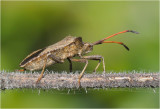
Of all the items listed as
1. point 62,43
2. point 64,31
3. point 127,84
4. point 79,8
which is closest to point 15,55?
point 62,43

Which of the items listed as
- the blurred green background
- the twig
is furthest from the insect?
the twig

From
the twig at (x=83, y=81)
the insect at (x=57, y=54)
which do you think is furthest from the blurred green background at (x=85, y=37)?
the twig at (x=83, y=81)

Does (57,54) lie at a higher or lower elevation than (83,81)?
higher

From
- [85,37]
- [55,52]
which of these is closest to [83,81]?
[55,52]

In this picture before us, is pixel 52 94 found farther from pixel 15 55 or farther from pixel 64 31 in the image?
pixel 64 31

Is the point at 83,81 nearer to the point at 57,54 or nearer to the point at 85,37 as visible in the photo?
the point at 57,54

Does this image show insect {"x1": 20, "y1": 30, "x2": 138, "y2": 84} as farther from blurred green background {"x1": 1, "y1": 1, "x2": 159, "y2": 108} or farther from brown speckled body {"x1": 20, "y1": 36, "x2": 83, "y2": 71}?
blurred green background {"x1": 1, "y1": 1, "x2": 159, "y2": 108}

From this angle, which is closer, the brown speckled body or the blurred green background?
the brown speckled body
